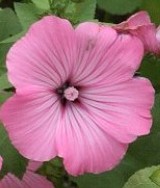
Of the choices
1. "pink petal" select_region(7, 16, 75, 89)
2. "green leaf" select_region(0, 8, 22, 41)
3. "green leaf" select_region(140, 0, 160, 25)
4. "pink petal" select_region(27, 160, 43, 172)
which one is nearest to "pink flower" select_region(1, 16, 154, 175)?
"pink petal" select_region(7, 16, 75, 89)

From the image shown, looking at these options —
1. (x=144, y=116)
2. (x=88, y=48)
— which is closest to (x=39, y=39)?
(x=88, y=48)

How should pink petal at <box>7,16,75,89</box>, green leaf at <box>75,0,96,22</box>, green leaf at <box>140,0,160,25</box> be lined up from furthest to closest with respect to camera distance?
1. green leaf at <box>140,0,160,25</box>
2. green leaf at <box>75,0,96,22</box>
3. pink petal at <box>7,16,75,89</box>

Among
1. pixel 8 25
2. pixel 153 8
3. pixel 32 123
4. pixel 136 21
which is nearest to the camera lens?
pixel 32 123

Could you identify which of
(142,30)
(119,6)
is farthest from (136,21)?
(119,6)

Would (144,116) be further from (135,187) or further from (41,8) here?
(41,8)

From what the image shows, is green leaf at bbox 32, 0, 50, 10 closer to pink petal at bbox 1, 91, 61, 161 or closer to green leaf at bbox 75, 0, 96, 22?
green leaf at bbox 75, 0, 96, 22

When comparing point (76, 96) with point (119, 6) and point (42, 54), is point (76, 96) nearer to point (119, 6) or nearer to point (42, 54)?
point (42, 54)
